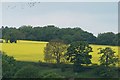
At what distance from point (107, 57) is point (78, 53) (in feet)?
18.1

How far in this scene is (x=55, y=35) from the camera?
48969mm

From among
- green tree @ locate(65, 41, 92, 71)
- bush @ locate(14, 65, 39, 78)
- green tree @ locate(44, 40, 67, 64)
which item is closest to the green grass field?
bush @ locate(14, 65, 39, 78)

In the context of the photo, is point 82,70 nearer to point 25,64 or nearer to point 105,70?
point 105,70

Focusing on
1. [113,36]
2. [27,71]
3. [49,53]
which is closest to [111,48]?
[113,36]

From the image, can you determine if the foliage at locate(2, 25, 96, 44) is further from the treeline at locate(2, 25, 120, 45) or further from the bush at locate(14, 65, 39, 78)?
the bush at locate(14, 65, 39, 78)

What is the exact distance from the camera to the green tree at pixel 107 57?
4369 centimetres

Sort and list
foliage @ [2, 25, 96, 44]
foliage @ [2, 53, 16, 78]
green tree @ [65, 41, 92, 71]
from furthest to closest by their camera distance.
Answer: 1. green tree @ [65, 41, 92, 71]
2. foliage @ [2, 25, 96, 44]
3. foliage @ [2, 53, 16, 78]

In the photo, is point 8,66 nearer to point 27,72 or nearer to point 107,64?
point 27,72

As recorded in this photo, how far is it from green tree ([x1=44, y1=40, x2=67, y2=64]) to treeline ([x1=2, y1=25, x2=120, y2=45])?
67cm

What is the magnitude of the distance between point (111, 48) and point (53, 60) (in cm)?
863

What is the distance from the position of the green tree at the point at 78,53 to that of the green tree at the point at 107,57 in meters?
2.14

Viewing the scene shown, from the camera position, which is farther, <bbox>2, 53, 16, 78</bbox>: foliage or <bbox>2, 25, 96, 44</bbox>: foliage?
<bbox>2, 25, 96, 44</bbox>: foliage

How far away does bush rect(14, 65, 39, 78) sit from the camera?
34625 millimetres

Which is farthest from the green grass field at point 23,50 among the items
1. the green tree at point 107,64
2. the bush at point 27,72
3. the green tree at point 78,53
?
the green tree at point 78,53
